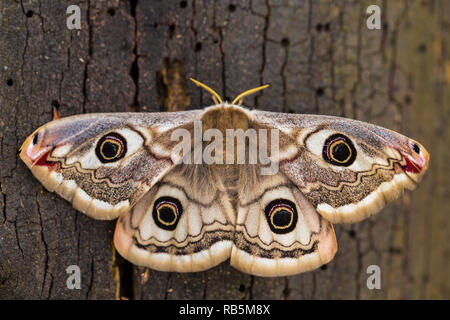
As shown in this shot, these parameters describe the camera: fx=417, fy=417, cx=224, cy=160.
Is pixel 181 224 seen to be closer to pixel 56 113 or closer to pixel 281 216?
pixel 281 216

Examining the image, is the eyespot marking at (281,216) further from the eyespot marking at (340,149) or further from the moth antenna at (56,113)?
the moth antenna at (56,113)

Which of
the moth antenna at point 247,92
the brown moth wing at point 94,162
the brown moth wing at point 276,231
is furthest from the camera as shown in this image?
the moth antenna at point 247,92

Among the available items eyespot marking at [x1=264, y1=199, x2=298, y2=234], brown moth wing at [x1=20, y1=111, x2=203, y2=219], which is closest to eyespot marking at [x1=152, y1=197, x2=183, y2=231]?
brown moth wing at [x1=20, y1=111, x2=203, y2=219]

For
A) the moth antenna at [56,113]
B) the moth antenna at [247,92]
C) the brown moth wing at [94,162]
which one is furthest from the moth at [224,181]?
the moth antenna at [56,113]

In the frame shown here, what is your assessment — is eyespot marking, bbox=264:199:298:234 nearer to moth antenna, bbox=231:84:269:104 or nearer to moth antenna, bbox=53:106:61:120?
moth antenna, bbox=231:84:269:104

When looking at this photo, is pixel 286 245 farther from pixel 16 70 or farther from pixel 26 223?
pixel 16 70
